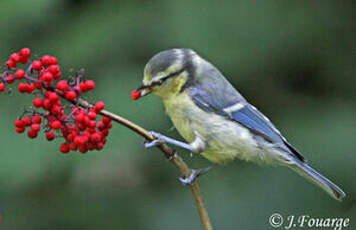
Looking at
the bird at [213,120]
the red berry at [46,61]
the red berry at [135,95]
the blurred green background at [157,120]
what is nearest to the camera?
the red berry at [46,61]

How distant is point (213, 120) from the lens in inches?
99.7

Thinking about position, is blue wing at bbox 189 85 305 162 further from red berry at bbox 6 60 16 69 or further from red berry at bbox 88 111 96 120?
red berry at bbox 6 60 16 69

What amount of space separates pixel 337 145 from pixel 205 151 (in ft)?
3.22

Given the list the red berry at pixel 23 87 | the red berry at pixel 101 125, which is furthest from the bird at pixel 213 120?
the red berry at pixel 23 87

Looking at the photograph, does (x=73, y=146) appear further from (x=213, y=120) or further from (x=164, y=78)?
(x=213, y=120)

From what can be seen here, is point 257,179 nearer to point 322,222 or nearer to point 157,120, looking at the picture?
point 322,222

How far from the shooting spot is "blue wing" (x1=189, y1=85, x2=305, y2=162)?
2555mm

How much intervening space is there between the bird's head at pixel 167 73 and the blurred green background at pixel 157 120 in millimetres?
509

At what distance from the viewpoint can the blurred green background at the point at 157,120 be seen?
9.93 ft

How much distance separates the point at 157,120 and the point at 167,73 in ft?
2.17

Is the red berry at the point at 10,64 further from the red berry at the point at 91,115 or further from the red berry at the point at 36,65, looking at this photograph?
the red berry at the point at 91,115

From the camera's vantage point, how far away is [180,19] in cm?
311

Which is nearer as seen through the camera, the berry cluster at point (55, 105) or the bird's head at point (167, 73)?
the berry cluster at point (55, 105)

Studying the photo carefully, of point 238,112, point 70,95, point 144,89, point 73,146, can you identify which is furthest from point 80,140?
point 238,112
